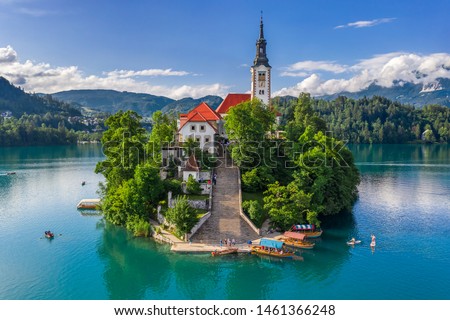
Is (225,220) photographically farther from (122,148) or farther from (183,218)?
(122,148)

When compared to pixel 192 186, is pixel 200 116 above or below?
above

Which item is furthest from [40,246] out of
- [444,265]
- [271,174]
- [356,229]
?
[444,265]

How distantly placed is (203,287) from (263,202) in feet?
59.9

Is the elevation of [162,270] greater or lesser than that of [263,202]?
lesser

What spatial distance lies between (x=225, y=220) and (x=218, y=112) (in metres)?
29.0

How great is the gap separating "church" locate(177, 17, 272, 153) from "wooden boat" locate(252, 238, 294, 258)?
976 inches

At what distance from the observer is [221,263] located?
129 ft

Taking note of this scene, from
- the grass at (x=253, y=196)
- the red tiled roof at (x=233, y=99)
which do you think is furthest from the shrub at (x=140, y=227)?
the red tiled roof at (x=233, y=99)

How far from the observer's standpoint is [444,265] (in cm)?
3984

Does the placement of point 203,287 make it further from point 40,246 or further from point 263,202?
point 40,246

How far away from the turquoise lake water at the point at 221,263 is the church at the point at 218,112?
19.7 metres

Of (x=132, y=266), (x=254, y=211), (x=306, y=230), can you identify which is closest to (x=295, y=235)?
(x=306, y=230)

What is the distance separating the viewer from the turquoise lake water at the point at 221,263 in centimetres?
3472

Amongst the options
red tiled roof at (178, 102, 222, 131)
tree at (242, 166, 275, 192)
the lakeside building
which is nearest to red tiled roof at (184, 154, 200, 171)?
the lakeside building
